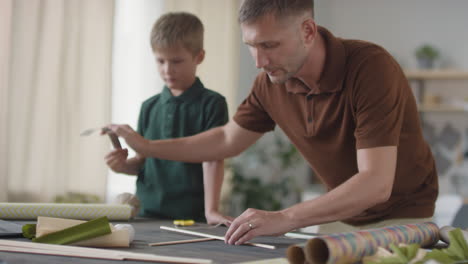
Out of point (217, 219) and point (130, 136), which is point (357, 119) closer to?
point (217, 219)

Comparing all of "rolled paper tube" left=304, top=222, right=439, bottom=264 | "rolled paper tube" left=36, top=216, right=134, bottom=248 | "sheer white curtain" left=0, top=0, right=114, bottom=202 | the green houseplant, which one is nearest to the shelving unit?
the green houseplant

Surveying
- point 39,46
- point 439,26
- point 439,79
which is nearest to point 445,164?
point 439,79

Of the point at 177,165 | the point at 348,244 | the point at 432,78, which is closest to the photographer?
the point at 348,244

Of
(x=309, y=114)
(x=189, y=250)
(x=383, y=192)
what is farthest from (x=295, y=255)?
(x=309, y=114)

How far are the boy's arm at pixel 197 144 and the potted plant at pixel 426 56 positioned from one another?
3.60 m

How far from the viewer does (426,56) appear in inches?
205

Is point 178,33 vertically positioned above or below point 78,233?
above

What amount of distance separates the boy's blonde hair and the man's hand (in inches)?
35.3

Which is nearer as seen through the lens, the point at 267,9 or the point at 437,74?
the point at 267,9

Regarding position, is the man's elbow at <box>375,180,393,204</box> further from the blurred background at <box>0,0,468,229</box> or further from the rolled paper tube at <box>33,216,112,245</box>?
the blurred background at <box>0,0,468,229</box>

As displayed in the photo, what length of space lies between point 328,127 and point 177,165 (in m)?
0.59

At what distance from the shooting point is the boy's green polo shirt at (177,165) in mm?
1994

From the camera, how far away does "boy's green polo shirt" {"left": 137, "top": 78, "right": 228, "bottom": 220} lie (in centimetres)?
199

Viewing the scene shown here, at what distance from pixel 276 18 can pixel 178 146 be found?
620mm
